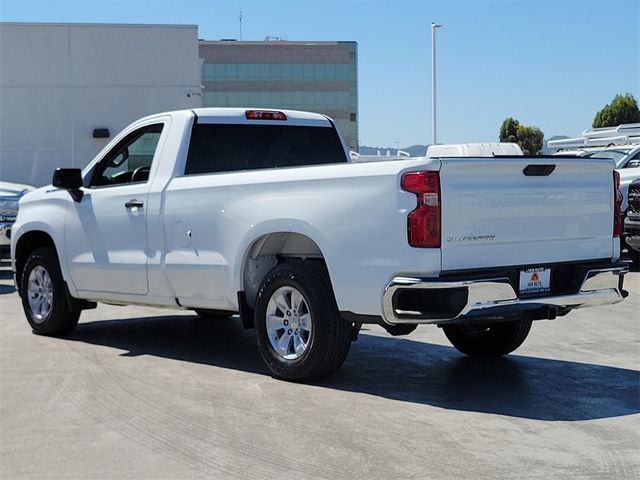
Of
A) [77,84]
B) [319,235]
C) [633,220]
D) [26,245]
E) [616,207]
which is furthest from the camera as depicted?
[77,84]

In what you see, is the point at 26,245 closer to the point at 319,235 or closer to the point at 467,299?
the point at 319,235

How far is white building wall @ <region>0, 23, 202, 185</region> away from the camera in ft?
103

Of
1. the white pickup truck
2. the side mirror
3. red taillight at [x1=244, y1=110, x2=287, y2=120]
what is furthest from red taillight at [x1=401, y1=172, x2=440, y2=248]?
the side mirror

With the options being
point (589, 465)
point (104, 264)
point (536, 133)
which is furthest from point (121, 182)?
point (536, 133)

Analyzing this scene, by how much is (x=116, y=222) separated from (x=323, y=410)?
3.17 metres

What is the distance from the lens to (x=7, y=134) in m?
31.5

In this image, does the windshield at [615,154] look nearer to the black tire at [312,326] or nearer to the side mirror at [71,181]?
the side mirror at [71,181]

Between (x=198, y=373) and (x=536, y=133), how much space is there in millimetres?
68371

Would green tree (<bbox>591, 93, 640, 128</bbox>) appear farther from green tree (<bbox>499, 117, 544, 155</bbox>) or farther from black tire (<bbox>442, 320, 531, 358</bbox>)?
black tire (<bbox>442, 320, 531, 358</bbox>)

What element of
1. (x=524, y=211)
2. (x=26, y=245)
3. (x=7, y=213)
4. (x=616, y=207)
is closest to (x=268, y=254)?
(x=524, y=211)

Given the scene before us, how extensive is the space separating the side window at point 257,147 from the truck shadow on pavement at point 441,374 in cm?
167

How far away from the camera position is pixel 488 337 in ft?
27.1

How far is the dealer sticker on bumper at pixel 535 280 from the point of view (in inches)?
265

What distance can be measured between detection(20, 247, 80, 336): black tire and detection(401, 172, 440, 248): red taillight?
4379 millimetres
